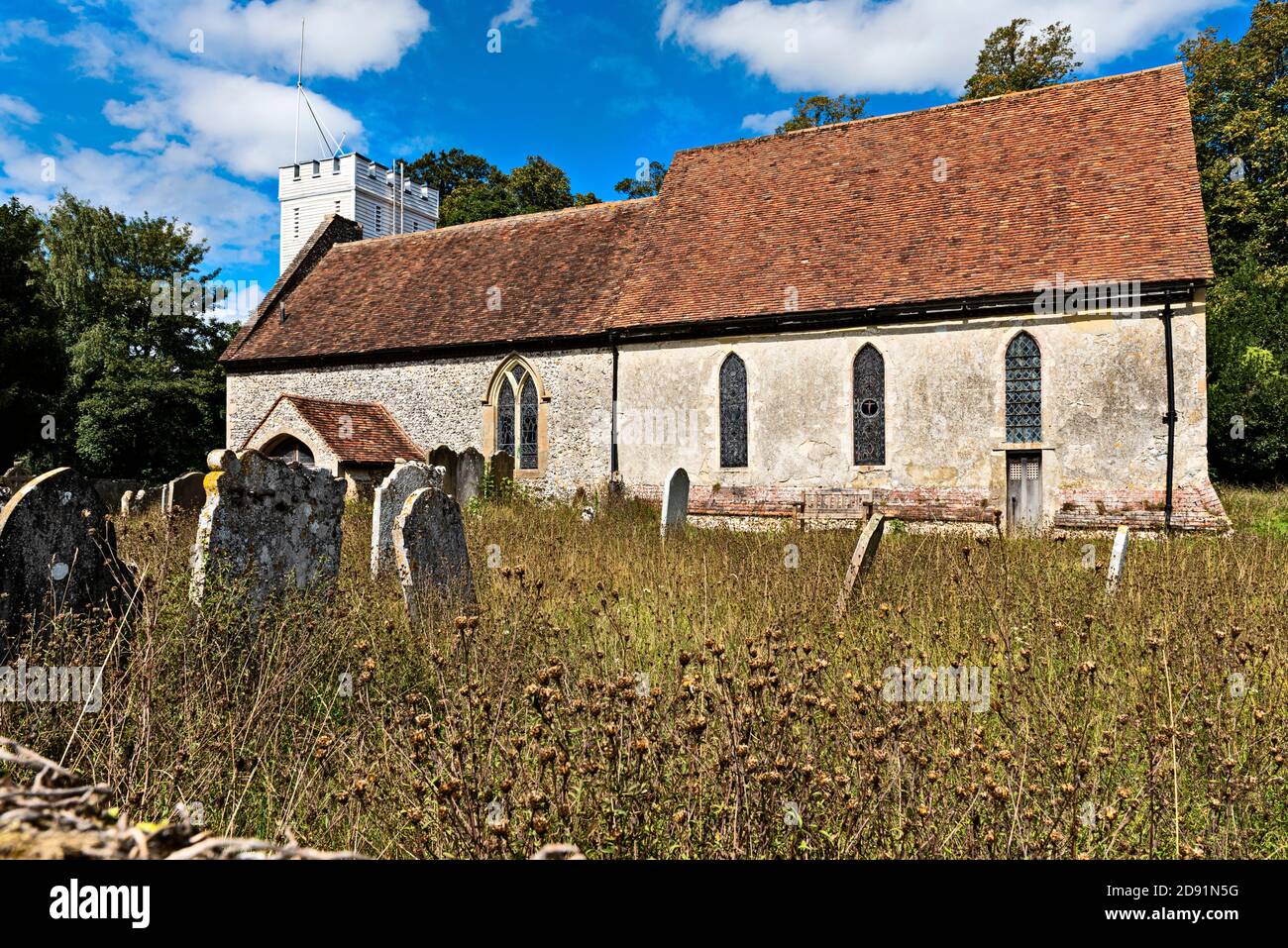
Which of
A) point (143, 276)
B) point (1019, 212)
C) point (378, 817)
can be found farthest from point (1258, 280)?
point (143, 276)

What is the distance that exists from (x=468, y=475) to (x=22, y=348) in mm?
16965

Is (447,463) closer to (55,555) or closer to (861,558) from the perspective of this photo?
(861,558)

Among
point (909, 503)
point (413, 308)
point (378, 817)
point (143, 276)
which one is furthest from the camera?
point (143, 276)

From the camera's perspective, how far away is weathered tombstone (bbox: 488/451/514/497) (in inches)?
713

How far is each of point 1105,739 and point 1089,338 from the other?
12946mm

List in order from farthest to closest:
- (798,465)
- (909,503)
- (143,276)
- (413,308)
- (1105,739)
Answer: (143,276) → (413,308) → (798,465) → (909,503) → (1105,739)

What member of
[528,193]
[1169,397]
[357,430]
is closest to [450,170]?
[528,193]

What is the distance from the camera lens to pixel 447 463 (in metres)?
17.1

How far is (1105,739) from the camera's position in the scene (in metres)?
3.47

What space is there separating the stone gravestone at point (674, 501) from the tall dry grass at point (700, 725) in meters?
5.65

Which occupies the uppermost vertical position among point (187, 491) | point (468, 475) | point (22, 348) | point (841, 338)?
point (22, 348)

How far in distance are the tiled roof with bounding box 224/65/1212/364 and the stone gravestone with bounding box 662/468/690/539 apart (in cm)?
481

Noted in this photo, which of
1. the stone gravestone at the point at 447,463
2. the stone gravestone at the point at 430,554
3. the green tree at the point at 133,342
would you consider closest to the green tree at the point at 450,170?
the green tree at the point at 133,342

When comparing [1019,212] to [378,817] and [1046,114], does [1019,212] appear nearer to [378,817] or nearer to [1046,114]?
[1046,114]
